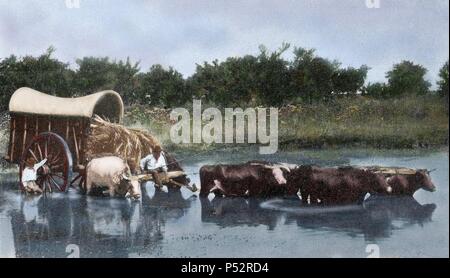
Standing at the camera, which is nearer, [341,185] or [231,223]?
[341,185]

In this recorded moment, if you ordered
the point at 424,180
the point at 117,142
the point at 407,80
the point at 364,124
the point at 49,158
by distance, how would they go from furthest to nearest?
1. the point at 49,158
2. the point at 117,142
3. the point at 364,124
4. the point at 407,80
5. the point at 424,180

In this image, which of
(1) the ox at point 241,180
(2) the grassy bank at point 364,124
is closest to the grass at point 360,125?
(2) the grassy bank at point 364,124

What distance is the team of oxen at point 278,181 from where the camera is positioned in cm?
713

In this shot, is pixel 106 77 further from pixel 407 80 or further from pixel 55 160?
pixel 407 80

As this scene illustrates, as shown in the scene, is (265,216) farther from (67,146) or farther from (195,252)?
(67,146)

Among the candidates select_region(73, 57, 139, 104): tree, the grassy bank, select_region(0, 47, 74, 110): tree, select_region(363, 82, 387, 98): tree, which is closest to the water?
the grassy bank

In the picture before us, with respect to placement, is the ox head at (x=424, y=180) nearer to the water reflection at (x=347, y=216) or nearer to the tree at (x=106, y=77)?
the water reflection at (x=347, y=216)

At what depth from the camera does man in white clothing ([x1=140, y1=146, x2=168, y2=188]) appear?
296 inches

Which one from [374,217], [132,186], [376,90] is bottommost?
[374,217]

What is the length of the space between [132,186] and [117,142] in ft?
1.67

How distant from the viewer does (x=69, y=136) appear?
771cm

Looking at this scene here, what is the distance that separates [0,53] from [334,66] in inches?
139

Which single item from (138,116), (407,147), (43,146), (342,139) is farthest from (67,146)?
(407,147)

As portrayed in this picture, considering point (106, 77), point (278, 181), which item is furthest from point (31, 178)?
point (278, 181)
